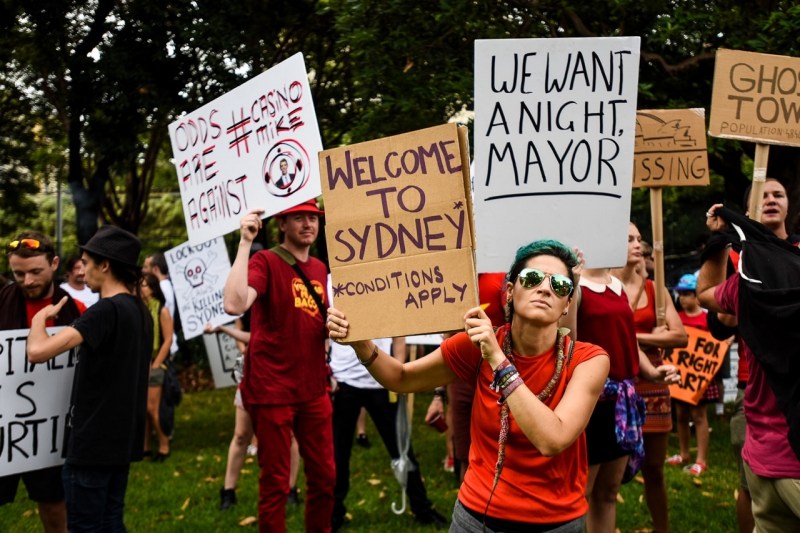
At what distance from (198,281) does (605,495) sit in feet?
15.9

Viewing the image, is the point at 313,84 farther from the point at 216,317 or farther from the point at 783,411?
the point at 783,411

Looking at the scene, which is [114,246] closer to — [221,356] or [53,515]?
[53,515]

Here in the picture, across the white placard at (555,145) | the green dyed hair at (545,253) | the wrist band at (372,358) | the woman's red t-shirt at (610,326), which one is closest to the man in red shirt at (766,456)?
the white placard at (555,145)

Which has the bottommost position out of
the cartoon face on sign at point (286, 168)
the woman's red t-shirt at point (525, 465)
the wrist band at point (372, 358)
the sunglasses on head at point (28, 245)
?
the woman's red t-shirt at point (525, 465)

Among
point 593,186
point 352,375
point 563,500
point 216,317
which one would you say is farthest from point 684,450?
point 563,500

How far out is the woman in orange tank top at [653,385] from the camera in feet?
16.7

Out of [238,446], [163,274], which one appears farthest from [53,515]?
[163,274]

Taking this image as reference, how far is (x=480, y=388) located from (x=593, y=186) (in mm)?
1265

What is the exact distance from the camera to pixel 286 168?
14.8 ft

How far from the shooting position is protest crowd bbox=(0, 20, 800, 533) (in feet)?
9.80

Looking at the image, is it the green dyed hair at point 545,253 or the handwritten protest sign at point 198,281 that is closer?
the green dyed hair at point 545,253

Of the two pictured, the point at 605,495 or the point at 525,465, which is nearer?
the point at 525,465

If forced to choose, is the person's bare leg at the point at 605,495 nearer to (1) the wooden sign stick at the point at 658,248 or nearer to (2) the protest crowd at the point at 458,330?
(2) the protest crowd at the point at 458,330

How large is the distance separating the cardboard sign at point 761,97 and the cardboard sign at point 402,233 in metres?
1.80
